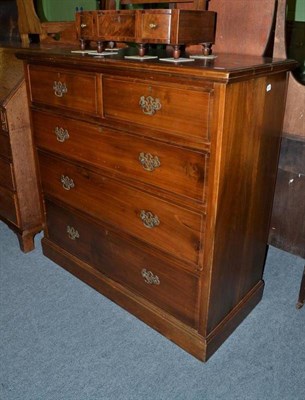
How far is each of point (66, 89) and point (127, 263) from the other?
2.87 ft

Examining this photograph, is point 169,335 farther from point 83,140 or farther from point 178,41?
point 178,41

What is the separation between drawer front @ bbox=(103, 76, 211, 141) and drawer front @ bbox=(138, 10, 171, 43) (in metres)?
0.19

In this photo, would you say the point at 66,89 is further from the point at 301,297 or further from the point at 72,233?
the point at 301,297

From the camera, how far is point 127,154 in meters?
1.68

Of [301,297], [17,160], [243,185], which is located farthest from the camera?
[17,160]

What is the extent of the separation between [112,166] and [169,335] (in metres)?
0.83

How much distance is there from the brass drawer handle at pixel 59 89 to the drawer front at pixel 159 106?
0.95ft

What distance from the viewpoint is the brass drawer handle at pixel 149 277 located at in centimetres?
183

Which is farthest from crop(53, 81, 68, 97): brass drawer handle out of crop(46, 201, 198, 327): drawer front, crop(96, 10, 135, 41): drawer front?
crop(46, 201, 198, 327): drawer front

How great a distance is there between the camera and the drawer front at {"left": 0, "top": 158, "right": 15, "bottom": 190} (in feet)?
7.87

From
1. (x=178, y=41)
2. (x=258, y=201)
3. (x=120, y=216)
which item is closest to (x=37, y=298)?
(x=120, y=216)

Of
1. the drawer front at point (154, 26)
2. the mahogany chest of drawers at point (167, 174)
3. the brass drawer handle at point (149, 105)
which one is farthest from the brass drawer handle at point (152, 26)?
the brass drawer handle at point (149, 105)

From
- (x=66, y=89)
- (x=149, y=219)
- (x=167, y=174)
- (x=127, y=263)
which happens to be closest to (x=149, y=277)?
(x=127, y=263)

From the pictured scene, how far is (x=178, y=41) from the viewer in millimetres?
1498
